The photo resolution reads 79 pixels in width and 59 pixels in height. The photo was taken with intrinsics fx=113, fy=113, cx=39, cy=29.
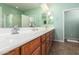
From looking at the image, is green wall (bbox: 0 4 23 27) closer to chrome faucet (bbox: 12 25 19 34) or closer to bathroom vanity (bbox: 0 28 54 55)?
chrome faucet (bbox: 12 25 19 34)

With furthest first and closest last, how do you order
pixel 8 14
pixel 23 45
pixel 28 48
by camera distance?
pixel 8 14 < pixel 28 48 < pixel 23 45

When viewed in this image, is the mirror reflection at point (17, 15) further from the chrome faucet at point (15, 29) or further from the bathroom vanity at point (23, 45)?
the bathroom vanity at point (23, 45)

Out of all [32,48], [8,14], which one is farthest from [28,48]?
[8,14]

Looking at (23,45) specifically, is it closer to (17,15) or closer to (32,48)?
(32,48)

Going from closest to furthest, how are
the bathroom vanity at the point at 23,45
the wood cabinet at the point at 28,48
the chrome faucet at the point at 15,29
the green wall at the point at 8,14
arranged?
the bathroom vanity at the point at 23,45 → the wood cabinet at the point at 28,48 → the green wall at the point at 8,14 → the chrome faucet at the point at 15,29

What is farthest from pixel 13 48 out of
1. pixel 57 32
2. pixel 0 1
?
pixel 57 32

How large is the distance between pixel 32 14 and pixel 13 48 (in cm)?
65

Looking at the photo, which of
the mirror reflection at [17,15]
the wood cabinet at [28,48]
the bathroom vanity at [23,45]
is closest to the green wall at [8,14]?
the mirror reflection at [17,15]

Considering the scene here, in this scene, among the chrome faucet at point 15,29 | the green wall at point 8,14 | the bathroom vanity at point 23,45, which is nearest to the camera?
the bathroom vanity at point 23,45

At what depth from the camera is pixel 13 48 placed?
45cm

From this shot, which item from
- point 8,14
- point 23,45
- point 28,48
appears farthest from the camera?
point 8,14

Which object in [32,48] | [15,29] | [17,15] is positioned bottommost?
[32,48]

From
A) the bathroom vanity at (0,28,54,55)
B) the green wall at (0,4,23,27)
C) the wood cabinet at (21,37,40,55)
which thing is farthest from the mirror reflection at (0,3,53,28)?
the wood cabinet at (21,37,40,55)

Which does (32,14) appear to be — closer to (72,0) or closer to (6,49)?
(72,0)
